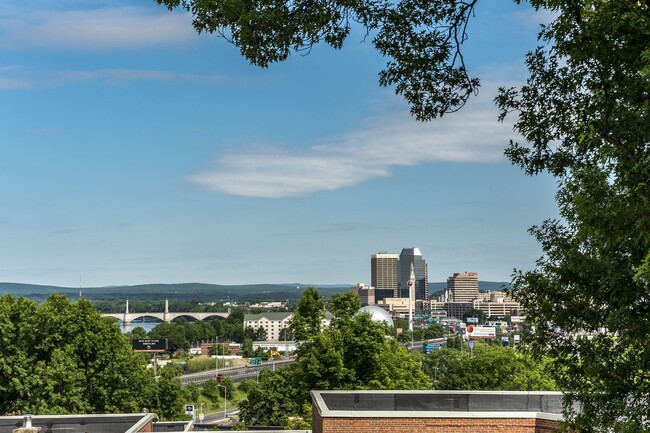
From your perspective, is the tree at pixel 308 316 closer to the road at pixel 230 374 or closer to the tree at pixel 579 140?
the tree at pixel 579 140

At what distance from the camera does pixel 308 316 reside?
4000cm

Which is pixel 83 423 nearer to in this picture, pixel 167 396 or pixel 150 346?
pixel 167 396

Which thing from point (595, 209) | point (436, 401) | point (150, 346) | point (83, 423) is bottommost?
point (150, 346)

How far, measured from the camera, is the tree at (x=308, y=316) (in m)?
Answer: 39.0

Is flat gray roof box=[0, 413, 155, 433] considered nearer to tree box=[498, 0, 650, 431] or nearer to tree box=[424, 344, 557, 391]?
tree box=[498, 0, 650, 431]

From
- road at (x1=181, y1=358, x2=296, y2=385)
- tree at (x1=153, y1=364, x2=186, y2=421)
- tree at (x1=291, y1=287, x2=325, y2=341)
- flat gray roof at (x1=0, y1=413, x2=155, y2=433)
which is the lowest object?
road at (x1=181, y1=358, x2=296, y2=385)

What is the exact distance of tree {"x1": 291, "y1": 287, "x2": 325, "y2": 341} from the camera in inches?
1537

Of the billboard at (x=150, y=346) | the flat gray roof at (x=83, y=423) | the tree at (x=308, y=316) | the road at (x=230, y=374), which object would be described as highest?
the tree at (x=308, y=316)

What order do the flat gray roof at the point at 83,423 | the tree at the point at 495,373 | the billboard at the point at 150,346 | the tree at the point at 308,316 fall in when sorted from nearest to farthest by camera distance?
the flat gray roof at the point at 83,423 < the tree at the point at 308,316 < the tree at the point at 495,373 < the billboard at the point at 150,346

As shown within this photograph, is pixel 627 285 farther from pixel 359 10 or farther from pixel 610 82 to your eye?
pixel 359 10

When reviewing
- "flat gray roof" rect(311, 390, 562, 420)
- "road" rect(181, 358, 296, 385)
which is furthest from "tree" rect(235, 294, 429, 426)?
"road" rect(181, 358, 296, 385)

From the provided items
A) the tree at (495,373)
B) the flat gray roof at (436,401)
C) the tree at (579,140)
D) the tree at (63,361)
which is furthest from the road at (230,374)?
the tree at (579,140)

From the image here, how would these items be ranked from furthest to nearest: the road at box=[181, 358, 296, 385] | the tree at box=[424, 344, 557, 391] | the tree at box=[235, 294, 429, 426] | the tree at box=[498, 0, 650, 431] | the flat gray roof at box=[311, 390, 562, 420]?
1. the road at box=[181, 358, 296, 385]
2. the tree at box=[424, 344, 557, 391]
3. the tree at box=[235, 294, 429, 426]
4. the flat gray roof at box=[311, 390, 562, 420]
5. the tree at box=[498, 0, 650, 431]

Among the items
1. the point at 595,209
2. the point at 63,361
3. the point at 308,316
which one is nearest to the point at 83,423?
the point at 595,209
